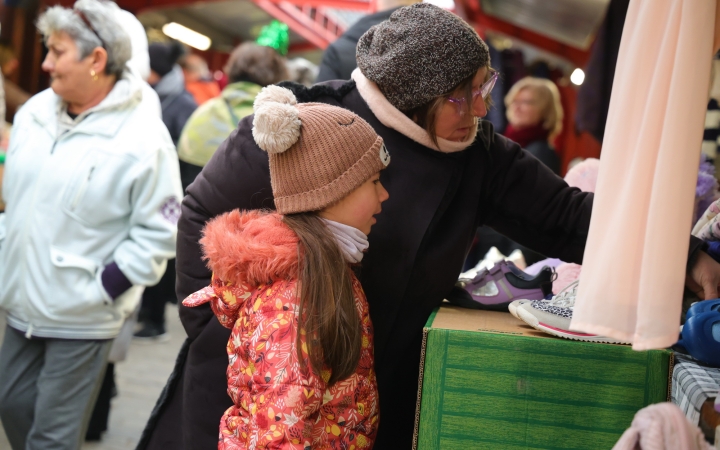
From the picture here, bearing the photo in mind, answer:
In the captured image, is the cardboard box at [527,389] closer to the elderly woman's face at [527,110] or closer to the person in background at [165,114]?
the elderly woman's face at [527,110]

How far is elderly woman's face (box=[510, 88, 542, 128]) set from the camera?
4723 millimetres

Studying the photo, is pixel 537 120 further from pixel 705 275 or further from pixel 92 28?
pixel 705 275

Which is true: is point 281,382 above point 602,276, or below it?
below

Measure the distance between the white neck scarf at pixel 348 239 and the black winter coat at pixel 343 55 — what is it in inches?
57.2

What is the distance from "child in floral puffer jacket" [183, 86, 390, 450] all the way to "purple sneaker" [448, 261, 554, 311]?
0.35 m

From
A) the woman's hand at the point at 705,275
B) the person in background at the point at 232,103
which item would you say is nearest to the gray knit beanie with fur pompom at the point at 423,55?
the woman's hand at the point at 705,275

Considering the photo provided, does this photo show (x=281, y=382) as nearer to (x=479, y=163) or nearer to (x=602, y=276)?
(x=602, y=276)

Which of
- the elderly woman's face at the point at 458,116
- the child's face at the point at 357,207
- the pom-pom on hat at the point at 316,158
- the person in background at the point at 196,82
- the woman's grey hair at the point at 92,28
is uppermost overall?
the person in background at the point at 196,82

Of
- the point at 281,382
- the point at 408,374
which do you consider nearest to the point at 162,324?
the point at 408,374

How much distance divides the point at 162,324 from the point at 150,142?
308 cm

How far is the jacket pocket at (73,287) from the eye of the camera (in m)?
2.65

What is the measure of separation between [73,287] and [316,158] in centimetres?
148

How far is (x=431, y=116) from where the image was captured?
1.87 m

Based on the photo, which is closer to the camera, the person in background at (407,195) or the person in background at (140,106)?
the person in background at (407,195)
